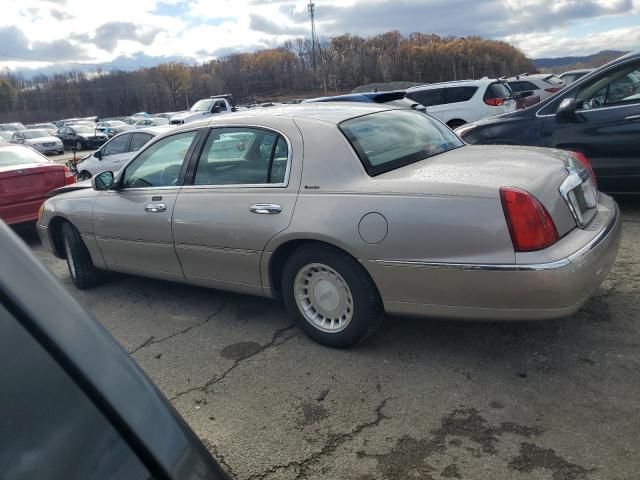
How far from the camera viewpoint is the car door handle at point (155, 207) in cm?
441

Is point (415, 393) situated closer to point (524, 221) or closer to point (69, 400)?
point (524, 221)

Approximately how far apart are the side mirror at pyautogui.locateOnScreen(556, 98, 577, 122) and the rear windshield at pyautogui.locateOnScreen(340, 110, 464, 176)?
2.18m

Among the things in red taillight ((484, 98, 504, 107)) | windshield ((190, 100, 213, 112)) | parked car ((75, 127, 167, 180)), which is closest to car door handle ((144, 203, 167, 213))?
parked car ((75, 127, 167, 180))

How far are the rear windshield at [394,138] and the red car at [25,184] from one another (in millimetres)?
5424

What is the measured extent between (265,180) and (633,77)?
13.9ft

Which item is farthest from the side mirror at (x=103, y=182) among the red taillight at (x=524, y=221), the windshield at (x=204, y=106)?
the windshield at (x=204, y=106)

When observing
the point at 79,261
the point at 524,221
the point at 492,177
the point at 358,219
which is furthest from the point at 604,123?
the point at 79,261

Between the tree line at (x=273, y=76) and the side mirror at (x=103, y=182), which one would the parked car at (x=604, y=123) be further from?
the tree line at (x=273, y=76)

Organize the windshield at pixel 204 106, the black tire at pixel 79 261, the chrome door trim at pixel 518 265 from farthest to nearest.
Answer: the windshield at pixel 204 106
the black tire at pixel 79 261
the chrome door trim at pixel 518 265

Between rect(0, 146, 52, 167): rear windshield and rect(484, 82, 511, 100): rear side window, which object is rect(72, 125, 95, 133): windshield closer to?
rect(484, 82, 511, 100): rear side window

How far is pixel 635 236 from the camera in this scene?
17.6 ft

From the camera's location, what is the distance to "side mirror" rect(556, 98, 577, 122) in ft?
19.8

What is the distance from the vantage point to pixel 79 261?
5453 millimetres

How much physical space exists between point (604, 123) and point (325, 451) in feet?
15.9
